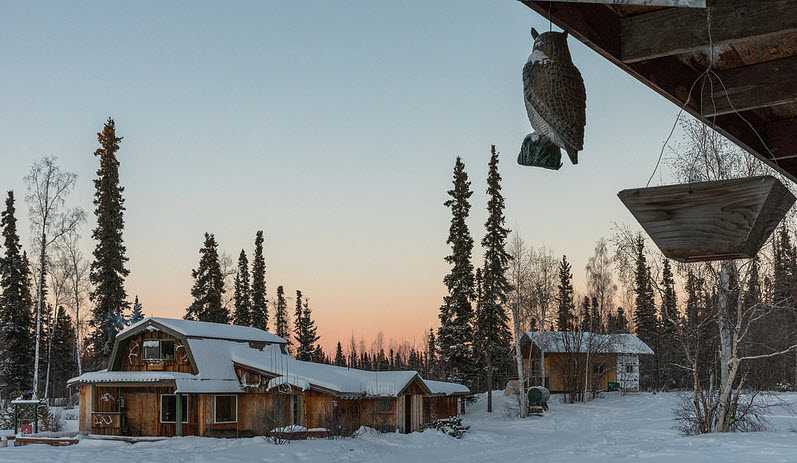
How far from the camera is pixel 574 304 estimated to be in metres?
62.2

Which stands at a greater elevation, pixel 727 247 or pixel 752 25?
pixel 752 25

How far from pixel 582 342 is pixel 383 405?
23.4m

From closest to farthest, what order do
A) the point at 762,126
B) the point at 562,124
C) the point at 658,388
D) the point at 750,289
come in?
the point at 562,124 → the point at 762,126 → the point at 750,289 → the point at 658,388

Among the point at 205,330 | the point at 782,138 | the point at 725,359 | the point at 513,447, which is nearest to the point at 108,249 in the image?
the point at 205,330

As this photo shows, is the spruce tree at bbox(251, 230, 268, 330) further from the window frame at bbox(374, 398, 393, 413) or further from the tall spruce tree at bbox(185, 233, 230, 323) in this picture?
the window frame at bbox(374, 398, 393, 413)

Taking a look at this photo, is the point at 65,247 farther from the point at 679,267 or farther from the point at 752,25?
the point at 752,25

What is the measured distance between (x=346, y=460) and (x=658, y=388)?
40654 millimetres

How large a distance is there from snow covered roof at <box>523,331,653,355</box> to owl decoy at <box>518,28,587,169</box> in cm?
4394

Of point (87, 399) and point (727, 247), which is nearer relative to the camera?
point (727, 247)

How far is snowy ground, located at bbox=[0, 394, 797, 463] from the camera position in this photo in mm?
17328

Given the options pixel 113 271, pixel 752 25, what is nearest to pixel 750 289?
pixel 752 25

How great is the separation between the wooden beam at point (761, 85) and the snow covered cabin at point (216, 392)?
24.9 m

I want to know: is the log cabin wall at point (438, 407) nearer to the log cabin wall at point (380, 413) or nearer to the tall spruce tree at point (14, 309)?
the log cabin wall at point (380, 413)

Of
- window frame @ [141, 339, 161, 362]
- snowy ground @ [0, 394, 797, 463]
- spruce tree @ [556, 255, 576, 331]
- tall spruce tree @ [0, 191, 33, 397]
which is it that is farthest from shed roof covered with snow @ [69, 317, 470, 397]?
spruce tree @ [556, 255, 576, 331]
